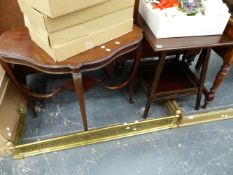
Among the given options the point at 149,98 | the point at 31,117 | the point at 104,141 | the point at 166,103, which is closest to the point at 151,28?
the point at 149,98

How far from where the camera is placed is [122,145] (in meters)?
1.30

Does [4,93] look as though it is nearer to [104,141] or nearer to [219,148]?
[104,141]

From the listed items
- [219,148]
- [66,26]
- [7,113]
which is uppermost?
[66,26]

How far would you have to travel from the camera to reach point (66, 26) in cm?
84

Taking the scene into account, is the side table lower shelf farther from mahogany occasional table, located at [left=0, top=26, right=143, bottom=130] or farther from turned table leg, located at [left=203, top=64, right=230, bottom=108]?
mahogany occasional table, located at [left=0, top=26, right=143, bottom=130]

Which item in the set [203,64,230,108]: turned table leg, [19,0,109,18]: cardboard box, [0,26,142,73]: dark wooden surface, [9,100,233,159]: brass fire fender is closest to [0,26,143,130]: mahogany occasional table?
[0,26,142,73]: dark wooden surface

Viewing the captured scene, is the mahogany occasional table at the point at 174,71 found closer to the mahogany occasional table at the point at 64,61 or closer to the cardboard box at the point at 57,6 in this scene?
the mahogany occasional table at the point at 64,61

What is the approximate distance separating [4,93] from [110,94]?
0.71m

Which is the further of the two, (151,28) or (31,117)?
(31,117)

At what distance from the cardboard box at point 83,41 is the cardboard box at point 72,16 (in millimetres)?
76

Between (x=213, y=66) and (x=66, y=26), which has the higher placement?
(x=66, y=26)

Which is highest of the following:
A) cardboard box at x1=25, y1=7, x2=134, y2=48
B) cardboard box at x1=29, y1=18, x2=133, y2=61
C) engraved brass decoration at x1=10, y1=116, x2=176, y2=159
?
cardboard box at x1=25, y1=7, x2=134, y2=48

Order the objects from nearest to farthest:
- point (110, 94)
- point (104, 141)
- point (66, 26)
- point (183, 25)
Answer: point (66, 26) < point (183, 25) < point (104, 141) < point (110, 94)

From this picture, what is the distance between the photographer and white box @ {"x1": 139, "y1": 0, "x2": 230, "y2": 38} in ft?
3.32
